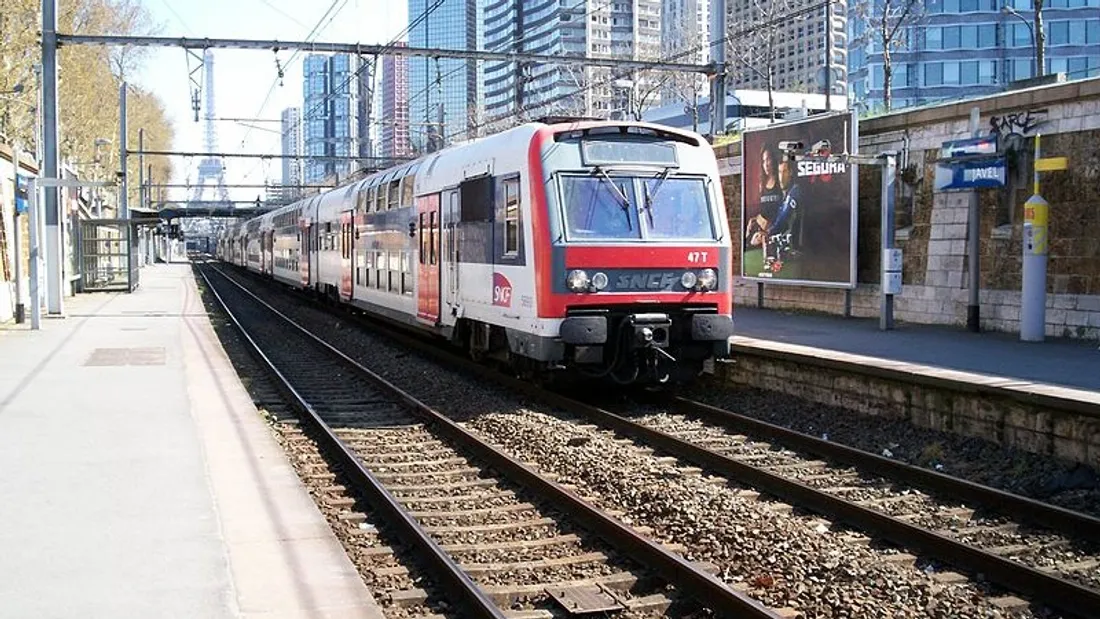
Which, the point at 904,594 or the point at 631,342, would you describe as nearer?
the point at 904,594

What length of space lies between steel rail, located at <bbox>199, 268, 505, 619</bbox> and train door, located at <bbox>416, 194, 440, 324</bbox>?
3.56 meters

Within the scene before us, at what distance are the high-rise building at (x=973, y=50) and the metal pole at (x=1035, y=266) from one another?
217 ft

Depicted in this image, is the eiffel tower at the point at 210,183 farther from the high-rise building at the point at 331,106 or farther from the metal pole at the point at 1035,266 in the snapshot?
the metal pole at the point at 1035,266

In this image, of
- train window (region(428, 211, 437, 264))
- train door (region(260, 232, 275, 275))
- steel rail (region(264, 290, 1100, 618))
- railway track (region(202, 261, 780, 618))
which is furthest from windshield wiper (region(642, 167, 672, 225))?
train door (region(260, 232, 275, 275))

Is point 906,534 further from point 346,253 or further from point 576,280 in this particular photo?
point 346,253

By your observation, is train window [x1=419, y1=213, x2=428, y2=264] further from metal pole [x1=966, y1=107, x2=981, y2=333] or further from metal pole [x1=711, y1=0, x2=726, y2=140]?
metal pole [x1=711, y1=0, x2=726, y2=140]

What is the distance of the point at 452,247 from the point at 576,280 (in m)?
3.73

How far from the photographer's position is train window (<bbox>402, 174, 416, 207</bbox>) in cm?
1769

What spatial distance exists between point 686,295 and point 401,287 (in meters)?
7.50

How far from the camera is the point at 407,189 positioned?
18062mm

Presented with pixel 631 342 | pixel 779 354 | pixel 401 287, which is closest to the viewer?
pixel 631 342

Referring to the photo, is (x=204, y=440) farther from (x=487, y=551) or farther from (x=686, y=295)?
(x=686, y=295)

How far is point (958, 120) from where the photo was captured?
1612 cm

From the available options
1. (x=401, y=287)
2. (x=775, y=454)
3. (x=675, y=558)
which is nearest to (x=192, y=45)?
(x=401, y=287)
